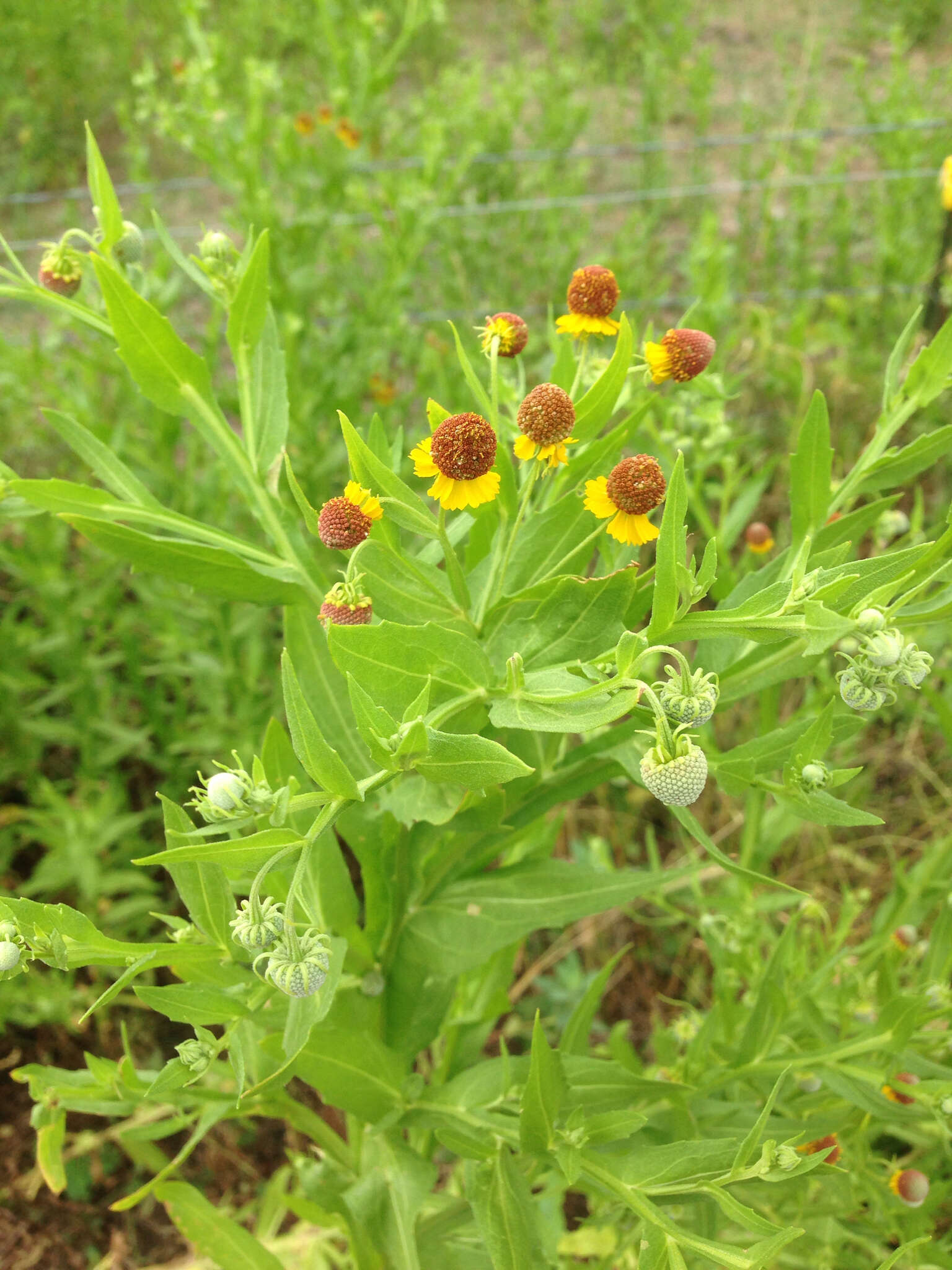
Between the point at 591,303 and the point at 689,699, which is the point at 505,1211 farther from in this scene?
the point at 591,303

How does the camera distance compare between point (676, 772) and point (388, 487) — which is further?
point (388, 487)

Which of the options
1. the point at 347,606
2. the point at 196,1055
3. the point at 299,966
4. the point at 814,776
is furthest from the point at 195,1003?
the point at 814,776

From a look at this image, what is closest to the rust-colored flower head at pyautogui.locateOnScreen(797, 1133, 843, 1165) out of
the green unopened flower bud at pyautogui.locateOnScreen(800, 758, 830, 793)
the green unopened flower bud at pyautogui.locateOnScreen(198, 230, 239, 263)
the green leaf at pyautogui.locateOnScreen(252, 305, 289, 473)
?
the green unopened flower bud at pyautogui.locateOnScreen(800, 758, 830, 793)

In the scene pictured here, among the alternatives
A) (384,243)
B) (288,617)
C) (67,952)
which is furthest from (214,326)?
(67,952)

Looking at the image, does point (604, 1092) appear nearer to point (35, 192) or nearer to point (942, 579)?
point (942, 579)

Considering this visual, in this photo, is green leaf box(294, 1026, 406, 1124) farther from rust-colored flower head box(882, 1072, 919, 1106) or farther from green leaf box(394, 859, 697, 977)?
rust-colored flower head box(882, 1072, 919, 1106)

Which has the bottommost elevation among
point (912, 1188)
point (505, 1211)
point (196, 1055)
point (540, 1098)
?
point (912, 1188)

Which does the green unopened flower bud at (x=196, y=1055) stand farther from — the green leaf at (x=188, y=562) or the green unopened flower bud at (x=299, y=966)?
the green leaf at (x=188, y=562)
